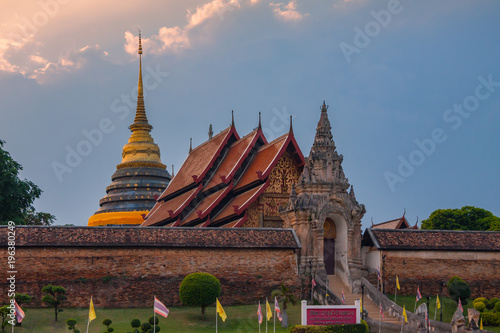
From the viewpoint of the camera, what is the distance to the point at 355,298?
30.6 meters

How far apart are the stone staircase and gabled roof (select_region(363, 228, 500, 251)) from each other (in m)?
2.23

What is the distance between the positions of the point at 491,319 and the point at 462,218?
1055 inches

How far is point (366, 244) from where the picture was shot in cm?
3347

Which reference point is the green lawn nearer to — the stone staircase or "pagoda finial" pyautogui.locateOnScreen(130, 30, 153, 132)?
the stone staircase

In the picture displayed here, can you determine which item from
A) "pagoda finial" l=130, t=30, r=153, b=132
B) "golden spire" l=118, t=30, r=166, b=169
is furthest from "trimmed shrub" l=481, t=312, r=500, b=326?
"pagoda finial" l=130, t=30, r=153, b=132

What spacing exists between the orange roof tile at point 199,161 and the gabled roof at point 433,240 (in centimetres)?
1098

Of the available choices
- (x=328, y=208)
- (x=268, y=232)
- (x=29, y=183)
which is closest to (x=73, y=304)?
(x=268, y=232)

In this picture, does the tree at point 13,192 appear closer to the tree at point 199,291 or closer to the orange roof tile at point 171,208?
the orange roof tile at point 171,208

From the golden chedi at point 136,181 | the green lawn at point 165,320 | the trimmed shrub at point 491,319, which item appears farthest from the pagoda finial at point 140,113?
the trimmed shrub at point 491,319

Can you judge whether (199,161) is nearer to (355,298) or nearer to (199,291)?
(355,298)

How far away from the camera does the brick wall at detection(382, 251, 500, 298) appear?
1273 inches

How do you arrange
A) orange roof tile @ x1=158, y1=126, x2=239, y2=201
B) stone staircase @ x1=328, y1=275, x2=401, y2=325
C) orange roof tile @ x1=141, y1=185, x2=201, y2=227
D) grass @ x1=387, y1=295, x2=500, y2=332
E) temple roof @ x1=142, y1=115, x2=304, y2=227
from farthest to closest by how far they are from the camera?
1. orange roof tile @ x1=158, y1=126, x2=239, y2=201
2. orange roof tile @ x1=141, y1=185, x2=201, y2=227
3. temple roof @ x1=142, y1=115, x2=304, y2=227
4. grass @ x1=387, y1=295, x2=500, y2=332
5. stone staircase @ x1=328, y1=275, x2=401, y2=325

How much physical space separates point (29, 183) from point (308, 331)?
2228 cm

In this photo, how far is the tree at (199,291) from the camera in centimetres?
2714
